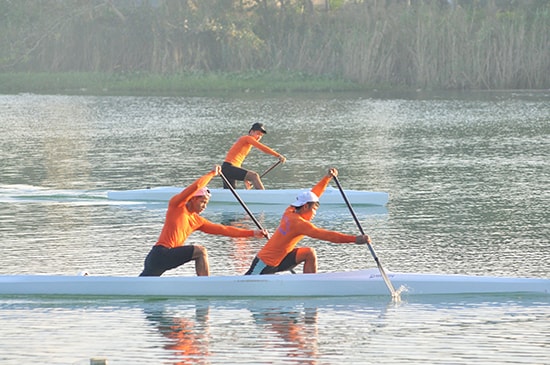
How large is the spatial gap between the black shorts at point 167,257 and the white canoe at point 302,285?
15 centimetres

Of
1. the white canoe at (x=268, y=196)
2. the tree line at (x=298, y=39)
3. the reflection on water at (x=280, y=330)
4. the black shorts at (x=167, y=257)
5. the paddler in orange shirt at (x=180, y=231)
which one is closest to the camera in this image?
the reflection on water at (x=280, y=330)

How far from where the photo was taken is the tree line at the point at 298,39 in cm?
5178

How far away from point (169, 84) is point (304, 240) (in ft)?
137

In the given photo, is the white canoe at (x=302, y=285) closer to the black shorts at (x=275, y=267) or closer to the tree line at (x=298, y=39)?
the black shorts at (x=275, y=267)

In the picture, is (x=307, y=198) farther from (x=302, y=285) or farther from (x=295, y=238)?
(x=302, y=285)

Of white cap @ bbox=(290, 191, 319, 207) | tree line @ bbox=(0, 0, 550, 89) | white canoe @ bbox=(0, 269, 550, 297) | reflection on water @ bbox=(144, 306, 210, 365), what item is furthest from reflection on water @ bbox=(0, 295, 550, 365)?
tree line @ bbox=(0, 0, 550, 89)

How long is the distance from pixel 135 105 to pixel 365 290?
1534 inches

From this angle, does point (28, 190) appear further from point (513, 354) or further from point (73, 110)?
point (73, 110)

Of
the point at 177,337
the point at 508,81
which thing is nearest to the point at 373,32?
the point at 508,81

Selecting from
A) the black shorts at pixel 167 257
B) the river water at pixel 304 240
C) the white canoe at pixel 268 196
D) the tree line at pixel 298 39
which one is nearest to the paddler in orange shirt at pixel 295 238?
the river water at pixel 304 240

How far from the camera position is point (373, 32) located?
55.3 metres

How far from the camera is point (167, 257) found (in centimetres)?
1497

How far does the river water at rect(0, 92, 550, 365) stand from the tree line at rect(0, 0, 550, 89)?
23.3 ft

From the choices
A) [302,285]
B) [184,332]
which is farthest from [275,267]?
[184,332]
